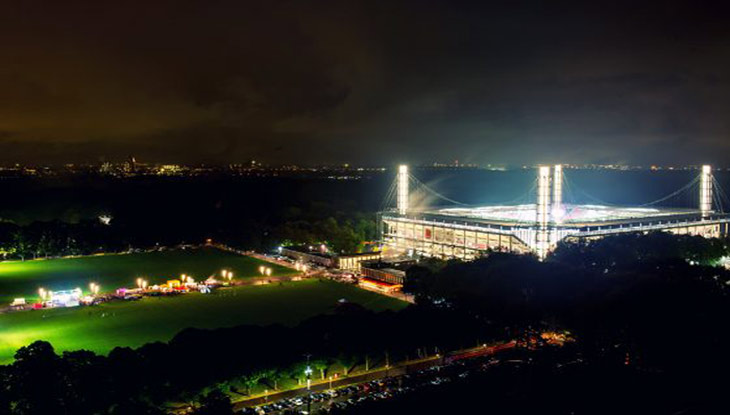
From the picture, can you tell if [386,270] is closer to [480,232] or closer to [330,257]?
[330,257]

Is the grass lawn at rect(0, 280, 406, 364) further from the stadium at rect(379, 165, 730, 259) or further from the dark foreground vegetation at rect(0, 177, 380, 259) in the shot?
the dark foreground vegetation at rect(0, 177, 380, 259)

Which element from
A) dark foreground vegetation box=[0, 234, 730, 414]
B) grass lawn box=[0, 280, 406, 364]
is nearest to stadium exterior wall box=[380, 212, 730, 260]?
grass lawn box=[0, 280, 406, 364]

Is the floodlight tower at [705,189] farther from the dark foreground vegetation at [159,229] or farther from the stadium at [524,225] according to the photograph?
the dark foreground vegetation at [159,229]

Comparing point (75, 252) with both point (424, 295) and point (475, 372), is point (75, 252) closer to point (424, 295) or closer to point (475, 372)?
point (424, 295)

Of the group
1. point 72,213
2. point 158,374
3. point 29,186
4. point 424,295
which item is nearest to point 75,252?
point 72,213

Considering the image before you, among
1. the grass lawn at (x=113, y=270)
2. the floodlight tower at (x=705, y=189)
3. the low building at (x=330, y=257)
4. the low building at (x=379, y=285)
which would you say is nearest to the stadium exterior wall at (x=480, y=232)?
the floodlight tower at (x=705, y=189)
